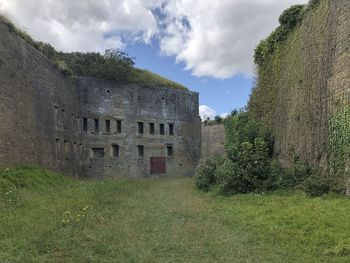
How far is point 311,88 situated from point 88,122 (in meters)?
17.0

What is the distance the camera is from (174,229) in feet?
26.4

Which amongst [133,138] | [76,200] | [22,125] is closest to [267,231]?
[76,200]

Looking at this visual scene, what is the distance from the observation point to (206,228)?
26.7 ft

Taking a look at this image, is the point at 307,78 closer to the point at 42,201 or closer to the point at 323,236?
the point at 323,236

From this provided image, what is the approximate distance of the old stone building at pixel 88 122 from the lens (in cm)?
1592

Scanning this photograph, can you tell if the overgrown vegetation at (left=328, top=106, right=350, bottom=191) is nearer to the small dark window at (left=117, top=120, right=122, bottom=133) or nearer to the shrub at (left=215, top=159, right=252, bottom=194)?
the shrub at (left=215, top=159, right=252, bottom=194)

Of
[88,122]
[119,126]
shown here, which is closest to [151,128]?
[119,126]

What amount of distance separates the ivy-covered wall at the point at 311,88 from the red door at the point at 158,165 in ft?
43.4

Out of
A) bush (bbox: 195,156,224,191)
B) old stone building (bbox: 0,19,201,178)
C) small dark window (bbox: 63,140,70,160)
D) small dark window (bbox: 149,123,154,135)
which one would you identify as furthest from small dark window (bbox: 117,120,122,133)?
bush (bbox: 195,156,224,191)

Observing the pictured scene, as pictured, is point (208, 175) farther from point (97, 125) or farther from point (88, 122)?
point (97, 125)

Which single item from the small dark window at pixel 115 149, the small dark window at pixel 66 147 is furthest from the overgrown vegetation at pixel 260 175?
the small dark window at pixel 115 149

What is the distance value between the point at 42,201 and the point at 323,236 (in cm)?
685

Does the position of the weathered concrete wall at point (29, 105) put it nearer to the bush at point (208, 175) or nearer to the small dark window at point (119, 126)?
the small dark window at point (119, 126)

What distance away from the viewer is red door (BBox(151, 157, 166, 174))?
30.4 meters
